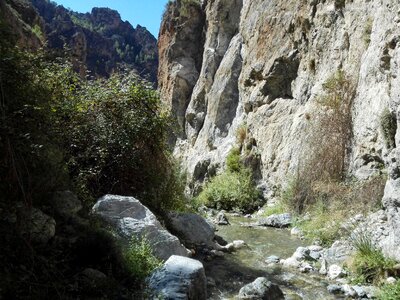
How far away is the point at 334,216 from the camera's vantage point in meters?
9.05

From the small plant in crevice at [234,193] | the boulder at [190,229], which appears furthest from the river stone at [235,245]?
the small plant in crevice at [234,193]

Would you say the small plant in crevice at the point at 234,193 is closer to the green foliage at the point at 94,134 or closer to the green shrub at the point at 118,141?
the green foliage at the point at 94,134

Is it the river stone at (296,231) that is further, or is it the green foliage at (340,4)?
the green foliage at (340,4)

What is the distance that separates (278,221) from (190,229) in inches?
138

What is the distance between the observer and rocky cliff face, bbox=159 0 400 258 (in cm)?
945

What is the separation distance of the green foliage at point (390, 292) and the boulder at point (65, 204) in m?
3.86

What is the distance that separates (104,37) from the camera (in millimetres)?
72562

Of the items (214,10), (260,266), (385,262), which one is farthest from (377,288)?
(214,10)

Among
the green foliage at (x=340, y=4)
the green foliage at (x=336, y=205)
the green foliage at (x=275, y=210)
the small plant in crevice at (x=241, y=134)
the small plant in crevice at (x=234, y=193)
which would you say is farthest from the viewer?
the small plant in crevice at (x=241, y=134)

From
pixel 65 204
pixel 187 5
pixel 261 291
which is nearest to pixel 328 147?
pixel 261 291

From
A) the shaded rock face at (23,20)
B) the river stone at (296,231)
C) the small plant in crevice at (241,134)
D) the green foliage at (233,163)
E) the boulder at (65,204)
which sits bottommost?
the river stone at (296,231)

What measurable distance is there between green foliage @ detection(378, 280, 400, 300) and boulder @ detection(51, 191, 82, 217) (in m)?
3.86

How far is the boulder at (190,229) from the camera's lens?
26.6 ft

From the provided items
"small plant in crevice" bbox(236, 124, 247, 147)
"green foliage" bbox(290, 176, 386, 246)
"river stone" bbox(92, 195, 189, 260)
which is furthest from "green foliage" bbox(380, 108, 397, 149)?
"small plant in crevice" bbox(236, 124, 247, 147)
